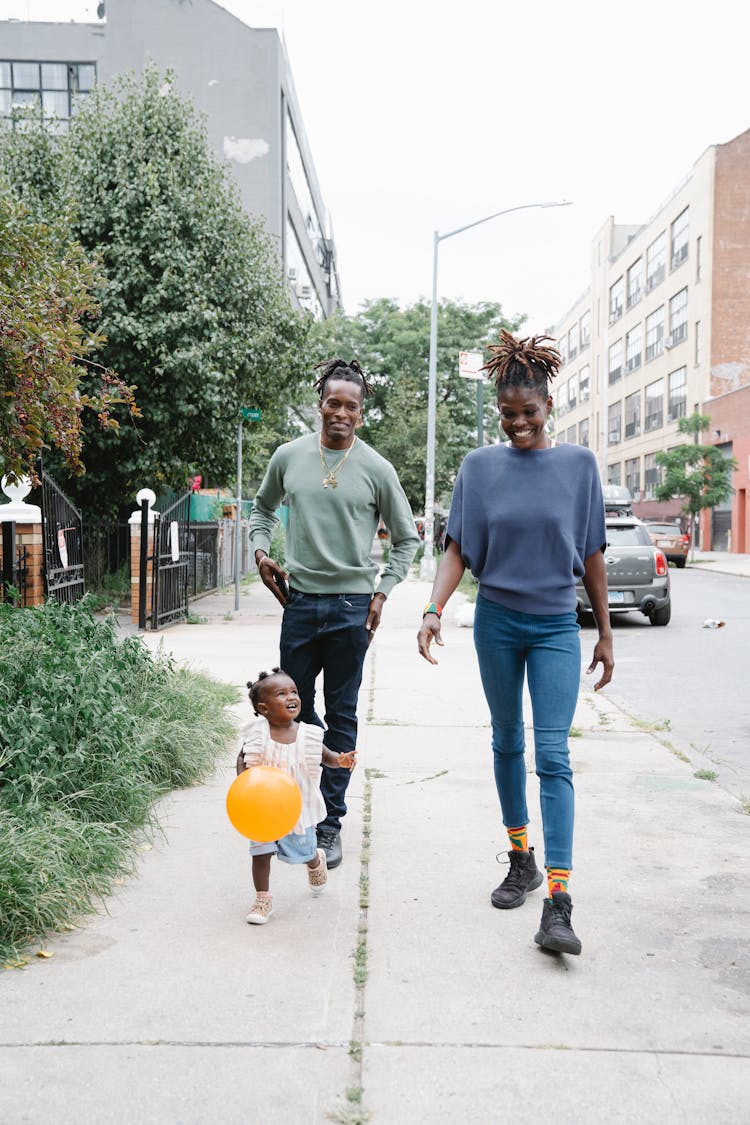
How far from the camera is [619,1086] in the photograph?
2.54m

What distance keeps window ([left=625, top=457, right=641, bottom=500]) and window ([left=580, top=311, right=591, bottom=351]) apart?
50.4 feet

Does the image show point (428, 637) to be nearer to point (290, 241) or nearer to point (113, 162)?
point (113, 162)

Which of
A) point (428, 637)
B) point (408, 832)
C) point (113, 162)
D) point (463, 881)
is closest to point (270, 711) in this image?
A: point (428, 637)

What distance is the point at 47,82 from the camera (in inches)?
1300

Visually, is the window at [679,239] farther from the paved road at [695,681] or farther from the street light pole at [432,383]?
the paved road at [695,681]

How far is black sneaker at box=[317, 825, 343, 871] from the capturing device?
14.0 ft

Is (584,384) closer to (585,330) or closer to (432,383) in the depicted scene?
(585,330)

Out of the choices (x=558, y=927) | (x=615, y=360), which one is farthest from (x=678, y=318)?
(x=558, y=927)

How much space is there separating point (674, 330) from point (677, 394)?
378 cm

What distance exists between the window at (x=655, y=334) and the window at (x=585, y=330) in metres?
17.0

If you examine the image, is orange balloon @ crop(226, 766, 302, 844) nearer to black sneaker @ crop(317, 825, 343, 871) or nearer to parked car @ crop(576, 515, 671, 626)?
black sneaker @ crop(317, 825, 343, 871)

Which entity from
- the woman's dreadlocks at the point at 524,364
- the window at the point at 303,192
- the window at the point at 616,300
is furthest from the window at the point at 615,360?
the woman's dreadlocks at the point at 524,364

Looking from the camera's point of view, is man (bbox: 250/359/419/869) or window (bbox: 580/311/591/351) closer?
man (bbox: 250/359/419/869)

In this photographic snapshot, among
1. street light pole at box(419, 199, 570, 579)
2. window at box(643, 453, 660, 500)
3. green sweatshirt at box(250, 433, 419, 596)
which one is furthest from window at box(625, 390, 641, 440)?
green sweatshirt at box(250, 433, 419, 596)
